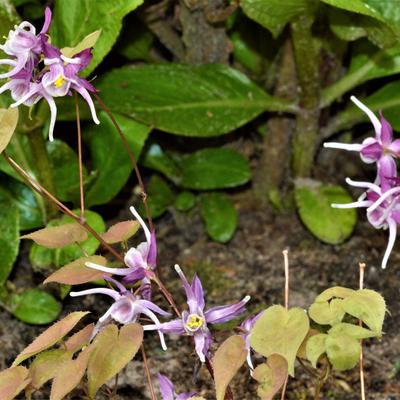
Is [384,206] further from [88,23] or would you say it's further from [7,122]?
[88,23]

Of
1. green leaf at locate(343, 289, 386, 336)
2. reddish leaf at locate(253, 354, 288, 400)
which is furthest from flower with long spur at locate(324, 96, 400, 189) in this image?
reddish leaf at locate(253, 354, 288, 400)

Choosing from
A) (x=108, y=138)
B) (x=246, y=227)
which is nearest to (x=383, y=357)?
(x=246, y=227)

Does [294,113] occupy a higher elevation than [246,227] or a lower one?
higher

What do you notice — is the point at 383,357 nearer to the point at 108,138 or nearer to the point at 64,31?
the point at 108,138

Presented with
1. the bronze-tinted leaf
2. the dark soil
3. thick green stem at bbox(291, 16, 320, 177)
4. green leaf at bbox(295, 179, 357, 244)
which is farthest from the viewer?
green leaf at bbox(295, 179, 357, 244)

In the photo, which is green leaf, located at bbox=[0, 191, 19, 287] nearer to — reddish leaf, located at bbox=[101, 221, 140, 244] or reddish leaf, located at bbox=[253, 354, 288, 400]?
reddish leaf, located at bbox=[101, 221, 140, 244]

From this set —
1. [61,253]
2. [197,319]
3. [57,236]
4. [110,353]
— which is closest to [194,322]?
[197,319]
